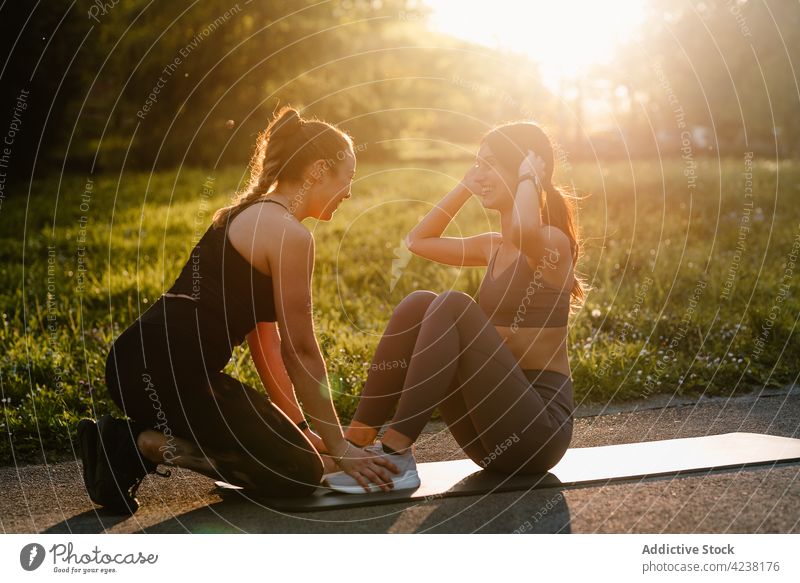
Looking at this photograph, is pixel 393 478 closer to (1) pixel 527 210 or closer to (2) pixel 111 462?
(2) pixel 111 462

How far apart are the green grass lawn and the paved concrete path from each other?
1.01 meters

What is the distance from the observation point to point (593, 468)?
4035mm

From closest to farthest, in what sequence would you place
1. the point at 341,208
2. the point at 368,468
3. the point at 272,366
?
the point at 368,468 → the point at 272,366 → the point at 341,208

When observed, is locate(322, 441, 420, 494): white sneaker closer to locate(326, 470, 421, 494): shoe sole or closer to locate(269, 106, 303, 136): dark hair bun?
locate(326, 470, 421, 494): shoe sole

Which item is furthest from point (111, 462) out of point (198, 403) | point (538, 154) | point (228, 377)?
point (538, 154)

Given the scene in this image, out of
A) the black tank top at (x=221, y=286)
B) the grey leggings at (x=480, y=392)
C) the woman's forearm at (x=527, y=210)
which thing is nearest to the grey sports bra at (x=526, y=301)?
the woman's forearm at (x=527, y=210)

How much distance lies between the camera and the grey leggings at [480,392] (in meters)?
3.69

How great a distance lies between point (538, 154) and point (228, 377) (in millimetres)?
1751

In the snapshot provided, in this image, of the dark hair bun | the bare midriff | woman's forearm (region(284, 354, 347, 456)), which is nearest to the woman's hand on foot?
woman's forearm (region(284, 354, 347, 456))

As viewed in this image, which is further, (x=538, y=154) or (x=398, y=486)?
(x=538, y=154)

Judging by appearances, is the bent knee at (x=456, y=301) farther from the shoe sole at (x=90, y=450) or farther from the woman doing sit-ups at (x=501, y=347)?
the shoe sole at (x=90, y=450)

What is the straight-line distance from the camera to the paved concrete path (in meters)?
3.36

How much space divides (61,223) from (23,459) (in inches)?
281

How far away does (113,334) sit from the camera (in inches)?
269
